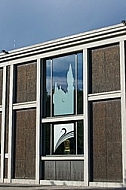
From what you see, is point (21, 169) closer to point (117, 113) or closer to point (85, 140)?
point (85, 140)

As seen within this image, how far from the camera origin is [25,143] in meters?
28.7

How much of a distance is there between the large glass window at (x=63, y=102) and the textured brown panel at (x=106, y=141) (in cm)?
122

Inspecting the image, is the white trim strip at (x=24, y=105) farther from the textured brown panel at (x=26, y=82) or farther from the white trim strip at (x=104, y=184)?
the white trim strip at (x=104, y=184)

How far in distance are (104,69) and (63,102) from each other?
3.77 meters

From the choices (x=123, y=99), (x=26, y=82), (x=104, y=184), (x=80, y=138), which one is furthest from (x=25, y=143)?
(x=123, y=99)

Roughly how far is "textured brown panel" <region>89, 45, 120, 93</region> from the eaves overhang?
2.41 feet

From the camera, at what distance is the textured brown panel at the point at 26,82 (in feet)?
95.2

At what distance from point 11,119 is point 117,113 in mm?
8611

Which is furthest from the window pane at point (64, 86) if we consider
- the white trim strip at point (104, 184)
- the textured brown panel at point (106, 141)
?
the white trim strip at point (104, 184)

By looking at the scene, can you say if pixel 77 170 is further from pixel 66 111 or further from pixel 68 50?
pixel 68 50

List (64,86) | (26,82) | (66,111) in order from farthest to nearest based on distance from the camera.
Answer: (26,82) → (64,86) → (66,111)

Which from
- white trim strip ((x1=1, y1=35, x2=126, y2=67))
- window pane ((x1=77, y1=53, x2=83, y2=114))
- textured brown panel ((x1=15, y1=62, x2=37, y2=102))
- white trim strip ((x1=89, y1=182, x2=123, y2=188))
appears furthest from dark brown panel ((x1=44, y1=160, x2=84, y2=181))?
white trim strip ((x1=1, y1=35, x2=126, y2=67))

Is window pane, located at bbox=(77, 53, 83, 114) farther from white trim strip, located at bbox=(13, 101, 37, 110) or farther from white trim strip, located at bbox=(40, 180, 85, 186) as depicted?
white trim strip, located at bbox=(40, 180, 85, 186)

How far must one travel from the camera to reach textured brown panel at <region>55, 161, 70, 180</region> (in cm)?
2620
